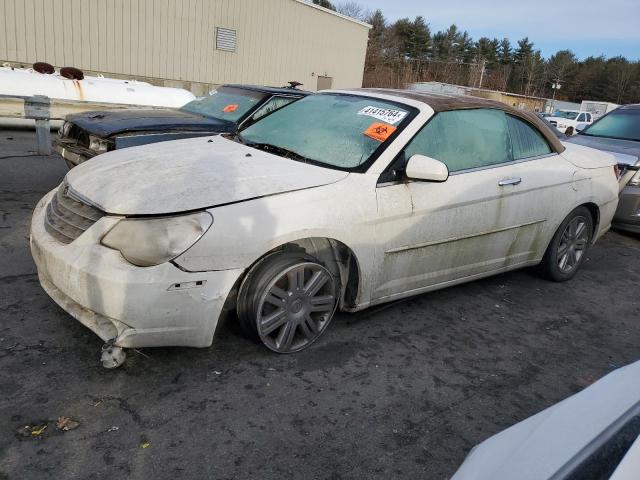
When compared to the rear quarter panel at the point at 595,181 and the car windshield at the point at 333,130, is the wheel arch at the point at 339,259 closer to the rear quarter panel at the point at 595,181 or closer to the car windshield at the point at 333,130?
the car windshield at the point at 333,130

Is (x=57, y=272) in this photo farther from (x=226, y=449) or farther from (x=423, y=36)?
(x=423, y=36)

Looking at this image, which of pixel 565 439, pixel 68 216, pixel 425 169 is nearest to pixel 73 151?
pixel 68 216

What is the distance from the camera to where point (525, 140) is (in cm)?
419

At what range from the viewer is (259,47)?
21.3 m

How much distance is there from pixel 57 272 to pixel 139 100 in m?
8.27

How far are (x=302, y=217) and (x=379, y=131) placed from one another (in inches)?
37.9

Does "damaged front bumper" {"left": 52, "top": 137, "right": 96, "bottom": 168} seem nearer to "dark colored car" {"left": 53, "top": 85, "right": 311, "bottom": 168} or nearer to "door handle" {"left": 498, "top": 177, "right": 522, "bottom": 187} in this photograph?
"dark colored car" {"left": 53, "top": 85, "right": 311, "bottom": 168}

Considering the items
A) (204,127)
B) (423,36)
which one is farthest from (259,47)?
(423,36)

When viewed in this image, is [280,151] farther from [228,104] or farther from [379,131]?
[228,104]

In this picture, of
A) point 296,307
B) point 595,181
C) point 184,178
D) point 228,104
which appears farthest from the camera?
point 228,104

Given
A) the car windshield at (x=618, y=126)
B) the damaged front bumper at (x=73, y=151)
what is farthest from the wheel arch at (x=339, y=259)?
the car windshield at (x=618, y=126)

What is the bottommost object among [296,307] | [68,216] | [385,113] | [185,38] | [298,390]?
[298,390]

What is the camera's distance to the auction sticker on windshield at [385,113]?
349 centimetres

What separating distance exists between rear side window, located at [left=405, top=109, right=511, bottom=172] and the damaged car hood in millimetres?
3100
